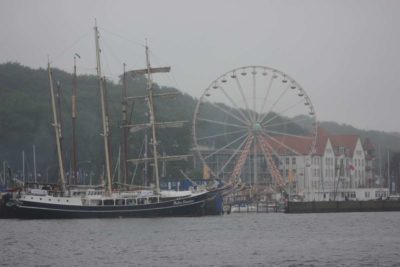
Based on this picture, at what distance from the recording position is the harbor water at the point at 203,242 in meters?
69.4

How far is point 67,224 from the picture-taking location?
110562mm

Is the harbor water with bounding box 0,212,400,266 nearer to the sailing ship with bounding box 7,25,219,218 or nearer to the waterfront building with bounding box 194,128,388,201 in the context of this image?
the sailing ship with bounding box 7,25,219,218

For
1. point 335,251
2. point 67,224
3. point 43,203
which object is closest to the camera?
point 335,251

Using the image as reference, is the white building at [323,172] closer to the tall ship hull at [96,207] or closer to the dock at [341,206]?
the dock at [341,206]

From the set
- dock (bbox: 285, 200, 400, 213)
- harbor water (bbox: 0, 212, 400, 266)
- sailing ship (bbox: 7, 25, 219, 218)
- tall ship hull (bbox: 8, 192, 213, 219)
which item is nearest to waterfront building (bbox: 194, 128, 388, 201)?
dock (bbox: 285, 200, 400, 213)

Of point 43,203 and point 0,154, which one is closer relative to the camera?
point 43,203

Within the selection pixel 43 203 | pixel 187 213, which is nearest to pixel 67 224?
pixel 43 203

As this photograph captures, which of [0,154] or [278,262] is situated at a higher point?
[0,154]

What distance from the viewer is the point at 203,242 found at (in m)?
Result: 83.9

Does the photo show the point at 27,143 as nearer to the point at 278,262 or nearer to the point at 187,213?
the point at 187,213

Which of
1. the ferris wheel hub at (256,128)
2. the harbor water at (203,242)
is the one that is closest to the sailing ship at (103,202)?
the harbor water at (203,242)

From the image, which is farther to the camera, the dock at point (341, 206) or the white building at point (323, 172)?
the white building at point (323, 172)

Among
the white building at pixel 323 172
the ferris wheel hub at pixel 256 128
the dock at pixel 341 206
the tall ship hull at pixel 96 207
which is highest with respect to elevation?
the ferris wheel hub at pixel 256 128

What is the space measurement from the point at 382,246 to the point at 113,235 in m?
25.7
